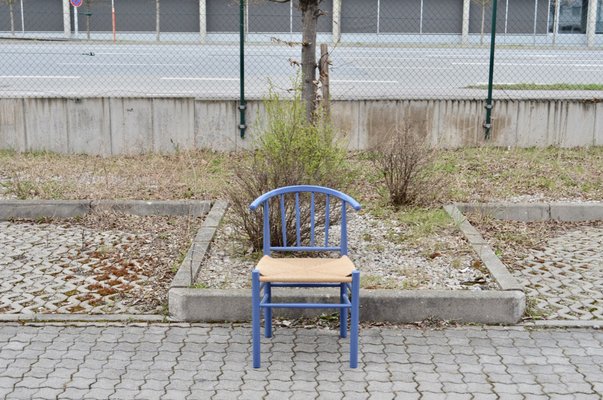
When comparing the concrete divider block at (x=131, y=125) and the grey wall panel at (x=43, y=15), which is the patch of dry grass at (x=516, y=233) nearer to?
the concrete divider block at (x=131, y=125)

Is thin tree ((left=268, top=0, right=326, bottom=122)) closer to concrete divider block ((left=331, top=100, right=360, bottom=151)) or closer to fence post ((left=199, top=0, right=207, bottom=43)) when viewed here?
concrete divider block ((left=331, top=100, right=360, bottom=151))

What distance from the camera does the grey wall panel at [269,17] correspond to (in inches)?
533

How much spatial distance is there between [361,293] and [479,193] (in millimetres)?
3667

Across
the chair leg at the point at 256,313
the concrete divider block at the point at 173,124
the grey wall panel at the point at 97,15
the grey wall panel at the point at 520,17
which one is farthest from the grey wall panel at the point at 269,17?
the grey wall panel at the point at 97,15

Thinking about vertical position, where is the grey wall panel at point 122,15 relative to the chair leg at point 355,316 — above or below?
above

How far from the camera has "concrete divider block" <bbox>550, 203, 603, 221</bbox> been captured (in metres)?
8.23

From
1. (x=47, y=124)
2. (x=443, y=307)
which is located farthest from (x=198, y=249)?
(x=47, y=124)

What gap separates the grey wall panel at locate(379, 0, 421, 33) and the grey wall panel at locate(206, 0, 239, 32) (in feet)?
13.0

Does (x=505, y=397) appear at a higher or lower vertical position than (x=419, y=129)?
lower

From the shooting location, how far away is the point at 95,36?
27906 mm

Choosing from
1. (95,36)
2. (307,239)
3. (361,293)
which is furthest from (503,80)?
(95,36)

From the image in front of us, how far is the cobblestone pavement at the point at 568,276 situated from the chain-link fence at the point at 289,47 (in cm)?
570

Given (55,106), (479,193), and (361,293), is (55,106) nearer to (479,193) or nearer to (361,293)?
(479,193)

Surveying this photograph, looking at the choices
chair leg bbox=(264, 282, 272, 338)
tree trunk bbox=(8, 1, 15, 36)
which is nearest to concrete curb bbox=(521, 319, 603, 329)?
chair leg bbox=(264, 282, 272, 338)
